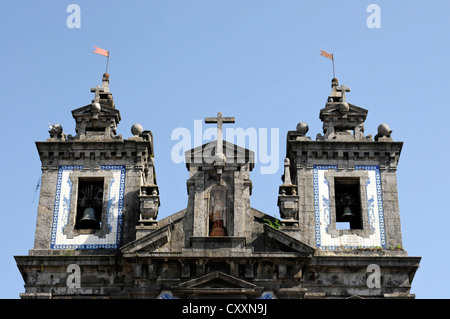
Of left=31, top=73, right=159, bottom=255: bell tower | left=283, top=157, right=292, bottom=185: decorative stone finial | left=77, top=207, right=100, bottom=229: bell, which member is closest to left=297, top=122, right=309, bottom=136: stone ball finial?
left=283, top=157, right=292, bottom=185: decorative stone finial

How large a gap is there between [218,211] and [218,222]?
45 cm

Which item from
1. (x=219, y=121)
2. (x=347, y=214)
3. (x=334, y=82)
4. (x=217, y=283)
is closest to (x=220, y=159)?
(x=219, y=121)

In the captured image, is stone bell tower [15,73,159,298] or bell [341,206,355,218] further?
bell [341,206,355,218]

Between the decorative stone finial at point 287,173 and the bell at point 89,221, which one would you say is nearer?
the decorative stone finial at point 287,173

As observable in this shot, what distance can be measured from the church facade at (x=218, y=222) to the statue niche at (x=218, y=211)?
37mm

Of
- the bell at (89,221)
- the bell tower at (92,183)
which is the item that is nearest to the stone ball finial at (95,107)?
the bell tower at (92,183)

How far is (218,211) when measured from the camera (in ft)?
134

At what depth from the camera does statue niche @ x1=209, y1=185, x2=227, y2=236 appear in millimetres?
40469

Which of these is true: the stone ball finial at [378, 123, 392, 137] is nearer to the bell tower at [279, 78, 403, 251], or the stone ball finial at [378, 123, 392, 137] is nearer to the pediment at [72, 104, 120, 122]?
the bell tower at [279, 78, 403, 251]

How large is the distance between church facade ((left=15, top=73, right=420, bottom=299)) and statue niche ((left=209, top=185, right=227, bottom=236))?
0.12 ft

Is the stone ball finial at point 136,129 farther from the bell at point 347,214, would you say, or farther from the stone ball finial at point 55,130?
the bell at point 347,214

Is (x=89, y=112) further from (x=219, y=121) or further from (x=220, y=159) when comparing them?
(x=220, y=159)

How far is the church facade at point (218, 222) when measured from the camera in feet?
129
